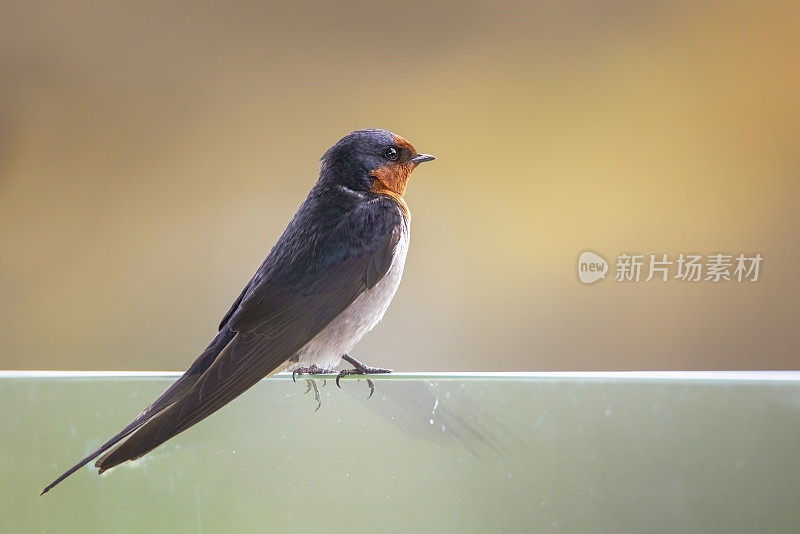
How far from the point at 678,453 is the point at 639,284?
5.06ft

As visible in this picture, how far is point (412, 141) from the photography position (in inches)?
82.6

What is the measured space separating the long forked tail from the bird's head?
27cm

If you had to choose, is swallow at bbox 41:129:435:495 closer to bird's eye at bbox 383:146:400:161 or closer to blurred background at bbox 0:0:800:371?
bird's eye at bbox 383:146:400:161

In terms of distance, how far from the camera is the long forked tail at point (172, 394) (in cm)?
74

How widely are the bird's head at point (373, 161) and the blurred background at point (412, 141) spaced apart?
1.11 m

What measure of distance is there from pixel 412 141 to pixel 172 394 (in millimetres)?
1403

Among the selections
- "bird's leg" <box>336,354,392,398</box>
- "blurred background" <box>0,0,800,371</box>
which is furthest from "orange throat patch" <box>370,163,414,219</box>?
"blurred background" <box>0,0,800,371</box>

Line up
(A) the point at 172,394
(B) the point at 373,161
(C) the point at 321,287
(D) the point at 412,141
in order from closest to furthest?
1. (A) the point at 172,394
2. (C) the point at 321,287
3. (B) the point at 373,161
4. (D) the point at 412,141

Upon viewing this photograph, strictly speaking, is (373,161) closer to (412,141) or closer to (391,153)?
(391,153)

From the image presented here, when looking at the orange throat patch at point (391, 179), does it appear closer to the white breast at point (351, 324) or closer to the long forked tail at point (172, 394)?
the white breast at point (351, 324)

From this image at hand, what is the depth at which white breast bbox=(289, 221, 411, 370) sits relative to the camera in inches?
Result: 36.7

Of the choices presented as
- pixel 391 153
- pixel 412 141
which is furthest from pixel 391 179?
pixel 412 141

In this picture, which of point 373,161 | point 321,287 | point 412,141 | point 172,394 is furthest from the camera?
point 412,141

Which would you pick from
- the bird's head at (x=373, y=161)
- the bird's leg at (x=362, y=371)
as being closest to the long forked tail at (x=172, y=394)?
the bird's leg at (x=362, y=371)
